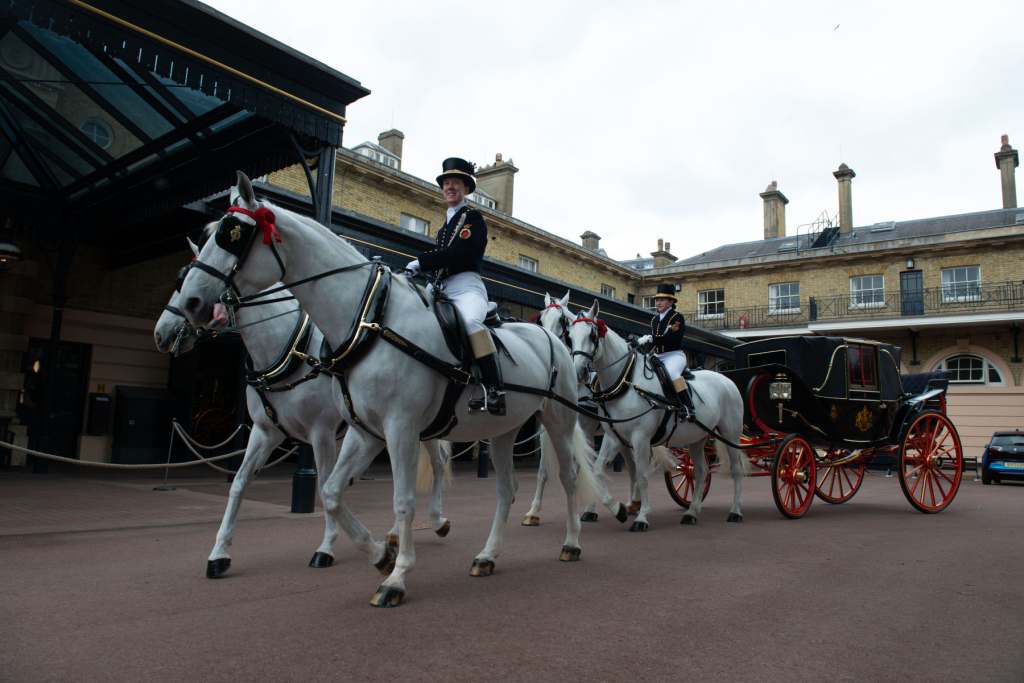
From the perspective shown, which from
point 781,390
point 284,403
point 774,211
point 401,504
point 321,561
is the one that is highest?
point 774,211

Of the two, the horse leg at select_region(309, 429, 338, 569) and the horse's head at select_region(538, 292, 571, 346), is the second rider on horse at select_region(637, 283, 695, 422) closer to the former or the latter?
the horse's head at select_region(538, 292, 571, 346)

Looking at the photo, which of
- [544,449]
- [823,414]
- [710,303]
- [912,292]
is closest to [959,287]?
[912,292]

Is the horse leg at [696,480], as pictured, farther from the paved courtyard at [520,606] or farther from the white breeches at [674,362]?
the white breeches at [674,362]

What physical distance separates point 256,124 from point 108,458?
331 inches

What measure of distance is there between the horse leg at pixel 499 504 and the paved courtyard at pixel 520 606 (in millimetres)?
137

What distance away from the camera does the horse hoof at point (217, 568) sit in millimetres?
4688

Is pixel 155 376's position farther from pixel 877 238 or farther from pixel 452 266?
pixel 877 238

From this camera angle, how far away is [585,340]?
722cm

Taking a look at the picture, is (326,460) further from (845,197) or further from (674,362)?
(845,197)

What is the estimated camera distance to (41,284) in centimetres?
1312

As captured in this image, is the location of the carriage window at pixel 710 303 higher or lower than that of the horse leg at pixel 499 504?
higher

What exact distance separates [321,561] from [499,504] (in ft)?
4.54

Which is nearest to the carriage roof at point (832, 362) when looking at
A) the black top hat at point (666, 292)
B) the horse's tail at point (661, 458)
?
the black top hat at point (666, 292)

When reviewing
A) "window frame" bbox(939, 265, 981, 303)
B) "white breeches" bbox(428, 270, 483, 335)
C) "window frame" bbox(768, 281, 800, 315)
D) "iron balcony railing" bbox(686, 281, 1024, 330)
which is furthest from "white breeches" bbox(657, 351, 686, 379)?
"window frame" bbox(768, 281, 800, 315)
